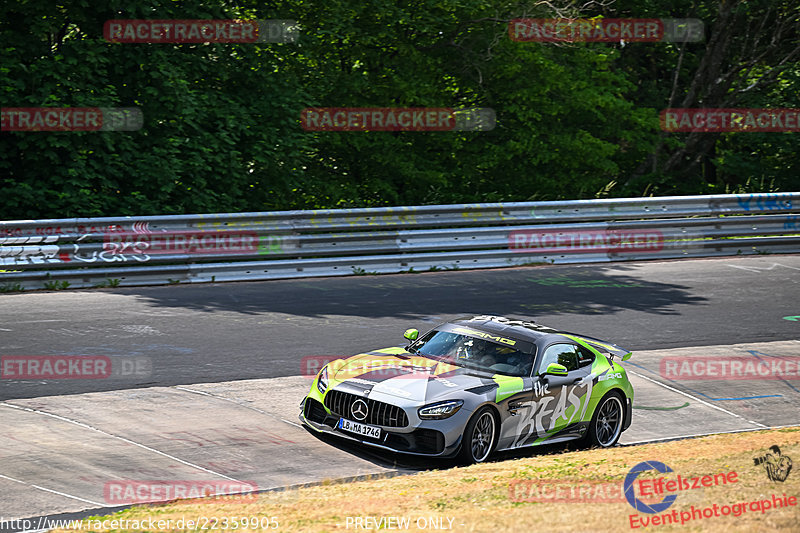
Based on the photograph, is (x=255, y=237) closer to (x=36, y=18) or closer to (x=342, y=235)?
(x=342, y=235)

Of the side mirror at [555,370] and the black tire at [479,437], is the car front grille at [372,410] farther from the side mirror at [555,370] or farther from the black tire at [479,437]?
the side mirror at [555,370]

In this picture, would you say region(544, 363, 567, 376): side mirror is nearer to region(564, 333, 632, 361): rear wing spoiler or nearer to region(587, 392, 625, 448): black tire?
region(587, 392, 625, 448): black tire

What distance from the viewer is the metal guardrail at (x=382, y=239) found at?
15.7m

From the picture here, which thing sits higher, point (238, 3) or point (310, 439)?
point (238, 3)

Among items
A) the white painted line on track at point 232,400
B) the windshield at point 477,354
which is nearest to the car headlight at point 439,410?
the windshield at point 477,354

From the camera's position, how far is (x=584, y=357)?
1098 centimetres

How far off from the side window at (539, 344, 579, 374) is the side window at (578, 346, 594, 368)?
0.05 metres

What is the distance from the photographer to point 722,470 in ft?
26.9

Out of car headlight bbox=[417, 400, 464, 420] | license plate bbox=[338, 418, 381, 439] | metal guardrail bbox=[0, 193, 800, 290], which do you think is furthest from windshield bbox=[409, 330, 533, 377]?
metal guardrail bbox=[0, 193, 800, 290]

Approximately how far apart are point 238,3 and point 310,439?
39.4ft

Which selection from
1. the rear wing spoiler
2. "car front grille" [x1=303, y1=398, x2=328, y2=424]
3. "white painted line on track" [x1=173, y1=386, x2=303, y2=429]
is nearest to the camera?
"car front grille" [x1=303, y1=398, x2=328, y2=424]

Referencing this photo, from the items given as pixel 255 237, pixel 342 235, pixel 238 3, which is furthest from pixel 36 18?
pixel 342 235

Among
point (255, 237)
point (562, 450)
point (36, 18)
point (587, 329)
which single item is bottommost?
point (562, 450)

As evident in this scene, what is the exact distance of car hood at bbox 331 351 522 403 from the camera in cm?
959
